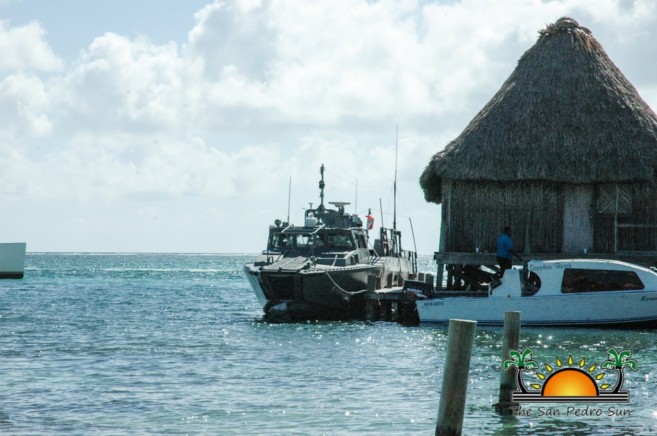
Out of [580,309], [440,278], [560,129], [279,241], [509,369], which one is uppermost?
[560,129]

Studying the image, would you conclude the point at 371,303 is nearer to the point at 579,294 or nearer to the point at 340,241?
the point at 340,241

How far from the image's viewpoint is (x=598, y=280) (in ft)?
86.1

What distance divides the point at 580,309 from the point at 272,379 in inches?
376

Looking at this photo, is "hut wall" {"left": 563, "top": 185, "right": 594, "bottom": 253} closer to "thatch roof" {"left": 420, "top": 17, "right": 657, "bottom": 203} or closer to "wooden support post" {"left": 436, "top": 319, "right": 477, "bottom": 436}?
"thatch roof" {"left": 420, "top": 17, "right": 657, "bottom": 203}

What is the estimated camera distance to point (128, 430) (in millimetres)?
15133

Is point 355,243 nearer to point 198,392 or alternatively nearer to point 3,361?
point 3,361

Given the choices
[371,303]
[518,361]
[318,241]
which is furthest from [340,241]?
[518,361]

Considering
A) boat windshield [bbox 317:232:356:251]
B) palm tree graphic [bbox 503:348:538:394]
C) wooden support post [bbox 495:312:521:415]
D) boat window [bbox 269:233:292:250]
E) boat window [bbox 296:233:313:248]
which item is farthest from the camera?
boat window [bbox 269:233:292:250]

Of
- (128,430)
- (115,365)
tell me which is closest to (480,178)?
(115,365)

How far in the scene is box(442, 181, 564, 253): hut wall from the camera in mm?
30047

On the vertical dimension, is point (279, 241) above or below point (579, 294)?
above

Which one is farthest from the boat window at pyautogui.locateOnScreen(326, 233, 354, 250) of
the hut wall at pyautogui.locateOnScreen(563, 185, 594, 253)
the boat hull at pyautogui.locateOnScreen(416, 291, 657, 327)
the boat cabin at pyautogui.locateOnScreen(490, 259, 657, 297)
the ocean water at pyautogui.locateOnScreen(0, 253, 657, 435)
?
the boat cabin at pyautogui.locateOnScreen(490, 259, 657, 297)

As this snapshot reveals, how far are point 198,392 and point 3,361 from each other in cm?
663

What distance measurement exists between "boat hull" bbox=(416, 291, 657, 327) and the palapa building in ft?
11.0
